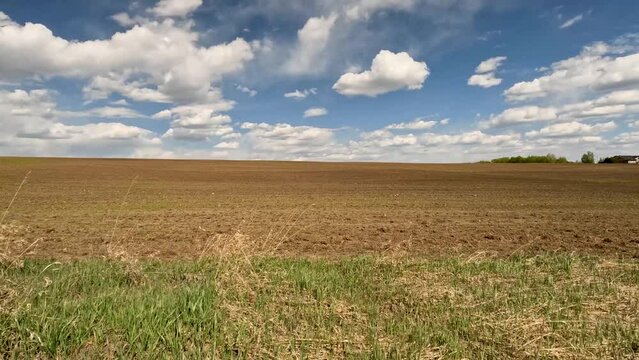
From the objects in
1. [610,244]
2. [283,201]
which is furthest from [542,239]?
[283,201]

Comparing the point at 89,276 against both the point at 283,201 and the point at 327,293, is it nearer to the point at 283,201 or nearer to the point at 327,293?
the point at 327,293

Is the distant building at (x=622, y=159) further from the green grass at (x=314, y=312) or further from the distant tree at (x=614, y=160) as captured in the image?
the green grass at (x=314, y=312)

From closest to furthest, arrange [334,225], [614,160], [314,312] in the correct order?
1. [314,312]
2. [334,225]
3. [614,160]

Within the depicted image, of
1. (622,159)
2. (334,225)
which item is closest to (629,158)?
(622,159)

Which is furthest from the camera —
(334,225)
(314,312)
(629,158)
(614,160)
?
(614,160)

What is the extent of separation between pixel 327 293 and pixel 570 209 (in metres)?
19.1

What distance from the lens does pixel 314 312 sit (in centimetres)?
589

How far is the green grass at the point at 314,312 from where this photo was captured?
186 inches

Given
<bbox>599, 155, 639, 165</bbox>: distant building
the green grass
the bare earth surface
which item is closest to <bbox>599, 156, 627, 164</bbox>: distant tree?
<bbox>599, 155, 639, 165</bbox>: distant building

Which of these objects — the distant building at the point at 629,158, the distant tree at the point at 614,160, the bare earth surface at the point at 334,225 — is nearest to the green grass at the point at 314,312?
the bare earth surface at the point at 334,225

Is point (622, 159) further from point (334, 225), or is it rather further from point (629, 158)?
point (334, 225)

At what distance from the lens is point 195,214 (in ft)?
62.0

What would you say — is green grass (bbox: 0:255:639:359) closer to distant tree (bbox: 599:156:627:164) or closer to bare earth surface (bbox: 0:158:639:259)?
bare earth surface (bbox: 0:158:639:259)

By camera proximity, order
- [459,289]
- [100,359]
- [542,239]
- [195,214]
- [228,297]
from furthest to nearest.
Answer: [195,214], [542,239], [459,289], [228,297], [100,359]
